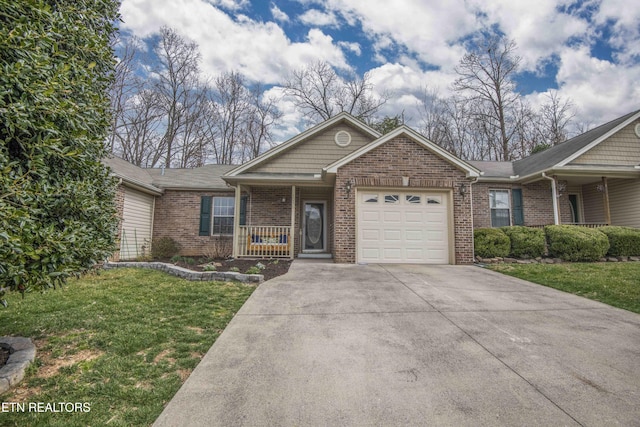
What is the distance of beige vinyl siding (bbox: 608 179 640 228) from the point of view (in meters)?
11.2

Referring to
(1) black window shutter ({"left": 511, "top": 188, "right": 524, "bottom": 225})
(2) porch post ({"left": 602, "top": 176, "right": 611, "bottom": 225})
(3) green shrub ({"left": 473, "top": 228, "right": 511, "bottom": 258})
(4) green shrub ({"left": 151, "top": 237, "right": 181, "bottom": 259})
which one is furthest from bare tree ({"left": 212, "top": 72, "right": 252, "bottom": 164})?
(2) porch post ({"left": 602, "top": 176, "right": 611, "bottom": 225})

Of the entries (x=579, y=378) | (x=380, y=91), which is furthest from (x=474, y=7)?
(x=579, y=378)

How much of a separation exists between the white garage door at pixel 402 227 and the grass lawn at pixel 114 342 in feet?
14.2

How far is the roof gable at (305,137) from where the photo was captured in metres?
11.1

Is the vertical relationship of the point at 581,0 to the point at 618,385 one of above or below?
above

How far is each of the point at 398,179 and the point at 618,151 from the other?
364 inches

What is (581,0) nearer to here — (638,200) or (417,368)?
(638,200)

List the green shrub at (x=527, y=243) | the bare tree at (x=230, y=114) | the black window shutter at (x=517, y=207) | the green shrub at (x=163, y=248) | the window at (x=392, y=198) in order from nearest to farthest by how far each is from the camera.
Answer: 1. the window at (x=392, y=198)
2. the green shrub at (x=527, y=243)
3. the green shrub at (x=163, y=248)
4. the black window shutter at (x=517, y=207)
5. the bare tree at (x=230, y=114)

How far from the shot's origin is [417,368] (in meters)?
2.85

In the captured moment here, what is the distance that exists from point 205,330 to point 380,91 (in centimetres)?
2239

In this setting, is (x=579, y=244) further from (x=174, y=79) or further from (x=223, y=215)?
(x=174, y=79)

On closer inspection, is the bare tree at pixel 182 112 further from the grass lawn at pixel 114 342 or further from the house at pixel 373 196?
the grass lawn at pixel 114 342

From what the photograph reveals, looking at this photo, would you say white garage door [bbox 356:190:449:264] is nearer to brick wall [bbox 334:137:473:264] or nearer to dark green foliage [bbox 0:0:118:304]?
brick wall [bbox 334:137:473:264]

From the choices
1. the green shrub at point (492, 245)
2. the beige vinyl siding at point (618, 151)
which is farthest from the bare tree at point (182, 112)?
the beige vinyl siding at point (618, 151)
